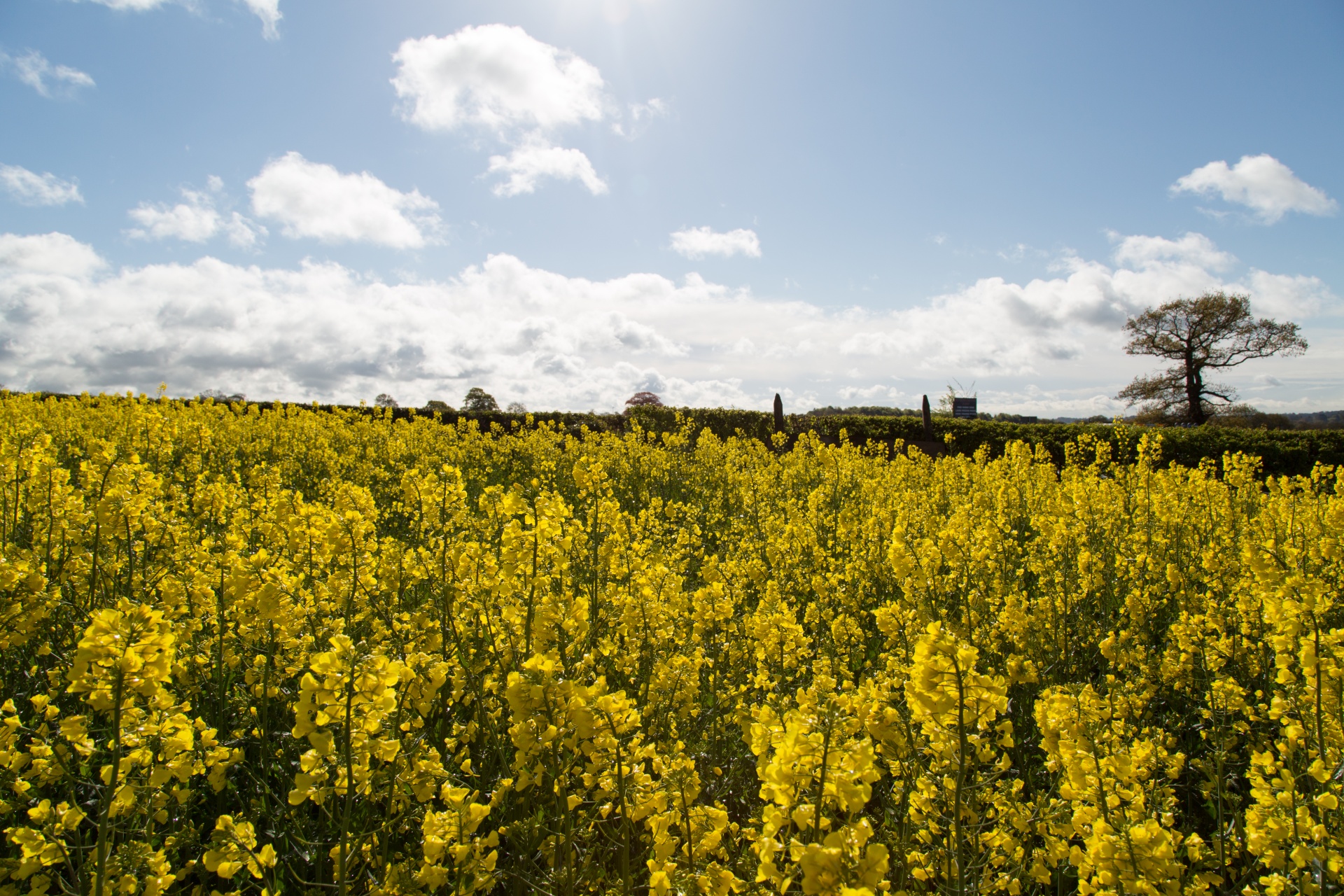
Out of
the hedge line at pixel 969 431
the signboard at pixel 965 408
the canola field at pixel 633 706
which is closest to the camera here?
the canola field at pixel 633 706

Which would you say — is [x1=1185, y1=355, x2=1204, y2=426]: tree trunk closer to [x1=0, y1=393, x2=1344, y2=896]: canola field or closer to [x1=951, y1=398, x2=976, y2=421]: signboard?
[x1=951, y1=398, x2=976, y2=421]: signboard

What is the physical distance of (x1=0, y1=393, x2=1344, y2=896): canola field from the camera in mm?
1712

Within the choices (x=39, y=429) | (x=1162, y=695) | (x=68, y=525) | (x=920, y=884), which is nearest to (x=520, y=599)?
(x=920, y=884)

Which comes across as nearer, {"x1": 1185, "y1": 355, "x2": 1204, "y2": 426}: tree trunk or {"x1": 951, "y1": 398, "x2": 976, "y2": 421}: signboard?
{"x1": 951, "y1": 398, "x2": 976, "y2": 421}: signboard

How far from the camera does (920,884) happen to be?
2.19 m

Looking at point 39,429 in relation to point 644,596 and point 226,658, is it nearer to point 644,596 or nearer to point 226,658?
point 226,658

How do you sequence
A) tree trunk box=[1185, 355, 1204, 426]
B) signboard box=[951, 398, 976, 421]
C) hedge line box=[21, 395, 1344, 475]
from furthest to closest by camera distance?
1. tree trunk box=[1185, 355, 1204, 426]
2. signboard box=[951, 398, 976, 421]
3. hedge line box=[21, 395, 1344, 475]

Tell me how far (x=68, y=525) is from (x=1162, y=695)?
635 centimetres

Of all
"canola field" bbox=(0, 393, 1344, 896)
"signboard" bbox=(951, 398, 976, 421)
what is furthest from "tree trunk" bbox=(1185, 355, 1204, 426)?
"canola field" bbox=(0, 393, 1344, 896)

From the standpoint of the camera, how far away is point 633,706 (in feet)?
8.42

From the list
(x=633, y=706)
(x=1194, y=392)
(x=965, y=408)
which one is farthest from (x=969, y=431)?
(x=1194, y=392)

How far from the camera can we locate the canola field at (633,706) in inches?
67.4

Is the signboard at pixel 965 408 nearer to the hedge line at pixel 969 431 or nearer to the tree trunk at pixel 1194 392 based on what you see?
the hedge line at pixel 969 431

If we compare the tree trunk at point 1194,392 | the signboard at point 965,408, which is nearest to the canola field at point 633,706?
the signboard at point 965,408
